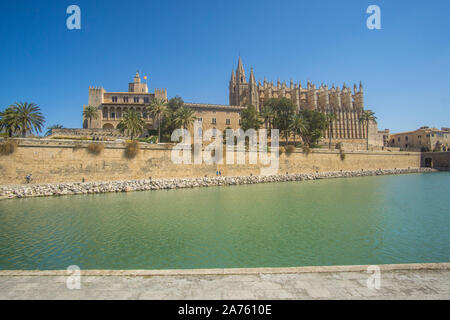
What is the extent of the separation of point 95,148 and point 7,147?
287 inches

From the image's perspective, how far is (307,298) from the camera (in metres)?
4.45

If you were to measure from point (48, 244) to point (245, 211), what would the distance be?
9.72m

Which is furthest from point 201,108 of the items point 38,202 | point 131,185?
point 38,202

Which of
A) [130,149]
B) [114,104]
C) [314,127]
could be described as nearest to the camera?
[130,149]

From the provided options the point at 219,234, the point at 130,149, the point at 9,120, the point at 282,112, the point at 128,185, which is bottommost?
the point at 219,234

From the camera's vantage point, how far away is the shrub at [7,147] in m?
23.3

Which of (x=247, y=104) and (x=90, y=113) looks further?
(x=247, y=104)

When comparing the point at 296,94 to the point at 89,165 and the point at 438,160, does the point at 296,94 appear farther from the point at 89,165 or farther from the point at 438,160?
the point at 89,165

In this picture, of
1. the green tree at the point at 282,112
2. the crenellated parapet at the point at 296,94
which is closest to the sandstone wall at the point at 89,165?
the green tree at the point at 282,112

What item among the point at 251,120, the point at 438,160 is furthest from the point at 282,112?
the point at 438,160

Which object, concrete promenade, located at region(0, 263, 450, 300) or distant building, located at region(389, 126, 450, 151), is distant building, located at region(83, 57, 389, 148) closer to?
distant building, located at region(389, 126, 450, 151)

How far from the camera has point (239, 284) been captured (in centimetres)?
506

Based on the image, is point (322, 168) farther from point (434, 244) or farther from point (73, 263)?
point (73, 263)

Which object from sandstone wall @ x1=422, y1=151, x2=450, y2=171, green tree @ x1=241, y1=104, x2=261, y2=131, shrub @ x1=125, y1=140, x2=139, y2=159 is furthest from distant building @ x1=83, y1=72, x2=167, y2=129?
sandstone wall @ x1=422, y1=151, x2=450, y2=171
